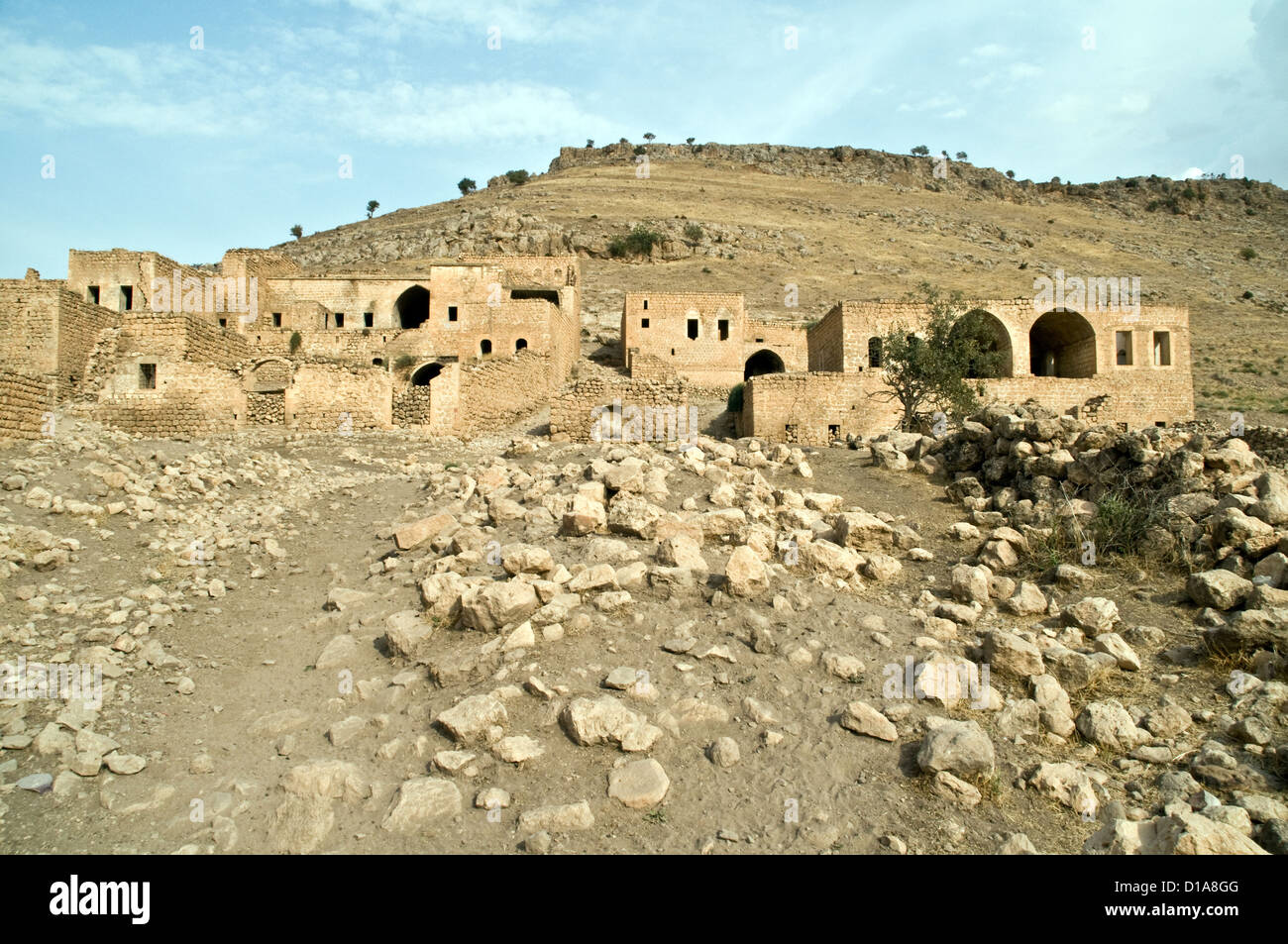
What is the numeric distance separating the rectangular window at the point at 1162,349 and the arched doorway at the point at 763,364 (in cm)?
1365

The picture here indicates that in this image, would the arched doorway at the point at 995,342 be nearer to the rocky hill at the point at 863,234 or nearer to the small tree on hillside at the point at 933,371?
the small tree on hillside at the point at 933,371

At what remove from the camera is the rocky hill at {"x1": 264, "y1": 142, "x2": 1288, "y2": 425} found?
4722 cm

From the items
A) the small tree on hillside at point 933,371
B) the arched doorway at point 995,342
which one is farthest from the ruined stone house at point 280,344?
the arched doorway at point 995,342

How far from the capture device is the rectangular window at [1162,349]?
25.7 metres

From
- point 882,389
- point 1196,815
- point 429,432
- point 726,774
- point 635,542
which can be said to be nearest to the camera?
point 1196,815

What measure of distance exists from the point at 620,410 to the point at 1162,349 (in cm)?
2315

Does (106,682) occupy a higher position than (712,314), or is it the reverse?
(712,314)

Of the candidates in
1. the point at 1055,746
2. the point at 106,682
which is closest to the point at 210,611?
the point at 106,682

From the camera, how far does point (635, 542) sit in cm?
695

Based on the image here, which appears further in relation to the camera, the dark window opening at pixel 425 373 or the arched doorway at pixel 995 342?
the dark window opening at pixel 425 373

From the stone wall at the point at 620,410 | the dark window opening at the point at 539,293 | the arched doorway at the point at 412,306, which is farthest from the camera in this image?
the arched doorway at the point at 412,306

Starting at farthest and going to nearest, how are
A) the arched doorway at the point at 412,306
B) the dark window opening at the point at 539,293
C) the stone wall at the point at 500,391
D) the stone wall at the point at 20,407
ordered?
1. the arched doorway at the point at 412,306
2. the dark window opening at the point at 539,293
3. the stone wall at the point at 500,391
4. the stone wall at the point at 20,407
